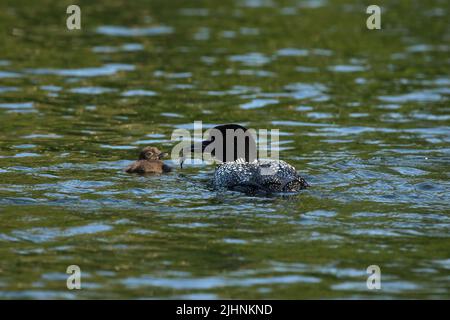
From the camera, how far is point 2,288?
23.0 feet

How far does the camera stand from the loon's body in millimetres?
9578

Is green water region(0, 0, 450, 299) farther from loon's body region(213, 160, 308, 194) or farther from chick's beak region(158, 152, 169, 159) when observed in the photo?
chick's beak region(158, 152, 169, 159)

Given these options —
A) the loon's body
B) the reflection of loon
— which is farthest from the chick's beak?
the loon's body

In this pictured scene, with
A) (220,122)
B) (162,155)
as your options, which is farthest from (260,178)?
(220,122)

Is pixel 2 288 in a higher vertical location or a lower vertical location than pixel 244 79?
lower

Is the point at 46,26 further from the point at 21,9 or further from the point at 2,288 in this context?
the point at 2,288

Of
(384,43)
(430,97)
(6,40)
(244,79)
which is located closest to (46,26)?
(6,40)

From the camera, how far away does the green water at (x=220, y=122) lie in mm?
7457

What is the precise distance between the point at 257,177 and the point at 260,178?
45 millimetres

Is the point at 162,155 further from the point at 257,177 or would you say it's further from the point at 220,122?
the point at 220,122

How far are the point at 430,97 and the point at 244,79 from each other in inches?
Answer: 129

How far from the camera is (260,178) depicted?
9.66m

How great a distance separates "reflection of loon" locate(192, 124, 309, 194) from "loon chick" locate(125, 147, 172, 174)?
95 centimetres

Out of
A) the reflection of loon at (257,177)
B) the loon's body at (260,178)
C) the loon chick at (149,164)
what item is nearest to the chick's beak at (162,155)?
the loon chick at (149,164)
